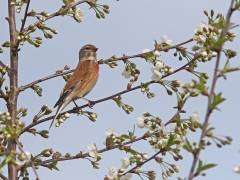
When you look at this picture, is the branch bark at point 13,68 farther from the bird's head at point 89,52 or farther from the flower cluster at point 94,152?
the bird's head at point 89,52

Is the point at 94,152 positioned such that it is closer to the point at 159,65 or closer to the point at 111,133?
the point at 111,133

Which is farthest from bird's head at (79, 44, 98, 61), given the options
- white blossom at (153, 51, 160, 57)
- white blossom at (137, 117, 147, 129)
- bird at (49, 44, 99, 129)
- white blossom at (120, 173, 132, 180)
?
white blossom at (120, 173, 132, 180)

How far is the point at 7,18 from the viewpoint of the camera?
23.5 feet

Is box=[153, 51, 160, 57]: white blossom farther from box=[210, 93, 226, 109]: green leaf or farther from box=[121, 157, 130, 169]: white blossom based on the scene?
box=[210, 93, 226, 109]: green leaf

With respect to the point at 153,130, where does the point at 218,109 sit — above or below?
below

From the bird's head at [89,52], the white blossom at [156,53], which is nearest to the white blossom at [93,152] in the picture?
the white blossom at [156,53]

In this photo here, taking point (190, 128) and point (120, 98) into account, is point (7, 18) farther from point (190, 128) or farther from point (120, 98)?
point (190, 128)

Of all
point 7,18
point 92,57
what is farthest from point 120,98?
point 92,57

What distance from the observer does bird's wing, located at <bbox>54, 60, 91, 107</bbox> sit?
840 cm

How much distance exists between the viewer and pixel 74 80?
28.8ft

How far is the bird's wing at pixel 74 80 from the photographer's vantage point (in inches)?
331

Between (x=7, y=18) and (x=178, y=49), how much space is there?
225 centimetres

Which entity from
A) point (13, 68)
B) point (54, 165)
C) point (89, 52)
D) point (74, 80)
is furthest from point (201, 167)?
point (89, 52)

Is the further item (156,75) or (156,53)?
(156,53)
